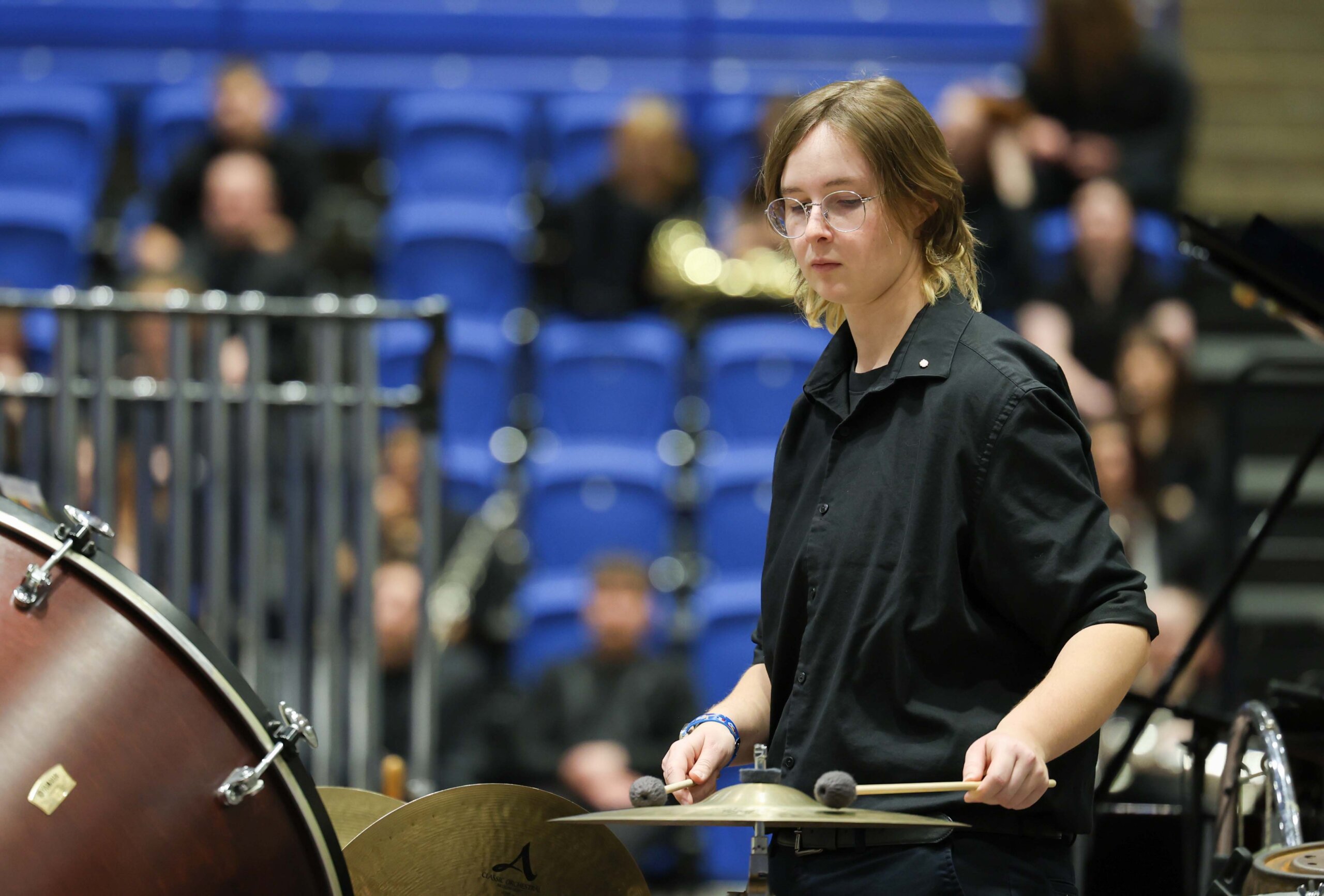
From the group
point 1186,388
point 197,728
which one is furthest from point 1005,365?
point 1186,388

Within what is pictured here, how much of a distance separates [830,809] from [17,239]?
5.78 m

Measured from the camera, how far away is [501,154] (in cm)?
707

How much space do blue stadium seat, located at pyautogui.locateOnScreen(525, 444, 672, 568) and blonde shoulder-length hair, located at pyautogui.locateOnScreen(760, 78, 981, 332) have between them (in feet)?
12.6

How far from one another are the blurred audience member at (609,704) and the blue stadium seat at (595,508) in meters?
0.57

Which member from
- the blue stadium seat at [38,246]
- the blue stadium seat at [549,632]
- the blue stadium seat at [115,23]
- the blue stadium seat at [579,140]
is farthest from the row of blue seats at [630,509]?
the blue stadium seat at [115,23]

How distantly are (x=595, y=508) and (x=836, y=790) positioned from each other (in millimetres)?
4243

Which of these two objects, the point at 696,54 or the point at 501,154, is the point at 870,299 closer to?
the point at 501,154

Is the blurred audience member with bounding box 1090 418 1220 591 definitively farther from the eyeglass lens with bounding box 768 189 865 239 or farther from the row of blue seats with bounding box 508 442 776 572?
the eyeglass lens with bounding box 768 189 865 239

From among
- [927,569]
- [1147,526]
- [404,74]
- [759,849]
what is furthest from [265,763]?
[404,74]

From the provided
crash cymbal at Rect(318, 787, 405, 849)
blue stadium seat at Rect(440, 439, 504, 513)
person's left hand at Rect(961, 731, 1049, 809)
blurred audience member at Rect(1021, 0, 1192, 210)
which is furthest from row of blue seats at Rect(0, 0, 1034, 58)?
person's left hand at Rect(961, 731, 1049, 809)

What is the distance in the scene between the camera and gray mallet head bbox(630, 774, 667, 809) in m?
1.66

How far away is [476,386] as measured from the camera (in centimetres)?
610

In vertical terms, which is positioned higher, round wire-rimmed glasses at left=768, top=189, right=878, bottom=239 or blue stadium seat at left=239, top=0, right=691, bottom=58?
blue stadium seat at left=239, top=0, right=691, bottom=58

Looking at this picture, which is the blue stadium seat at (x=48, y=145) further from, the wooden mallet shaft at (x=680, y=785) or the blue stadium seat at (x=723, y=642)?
the wooden mallet shaft at (x=680, y=785)
